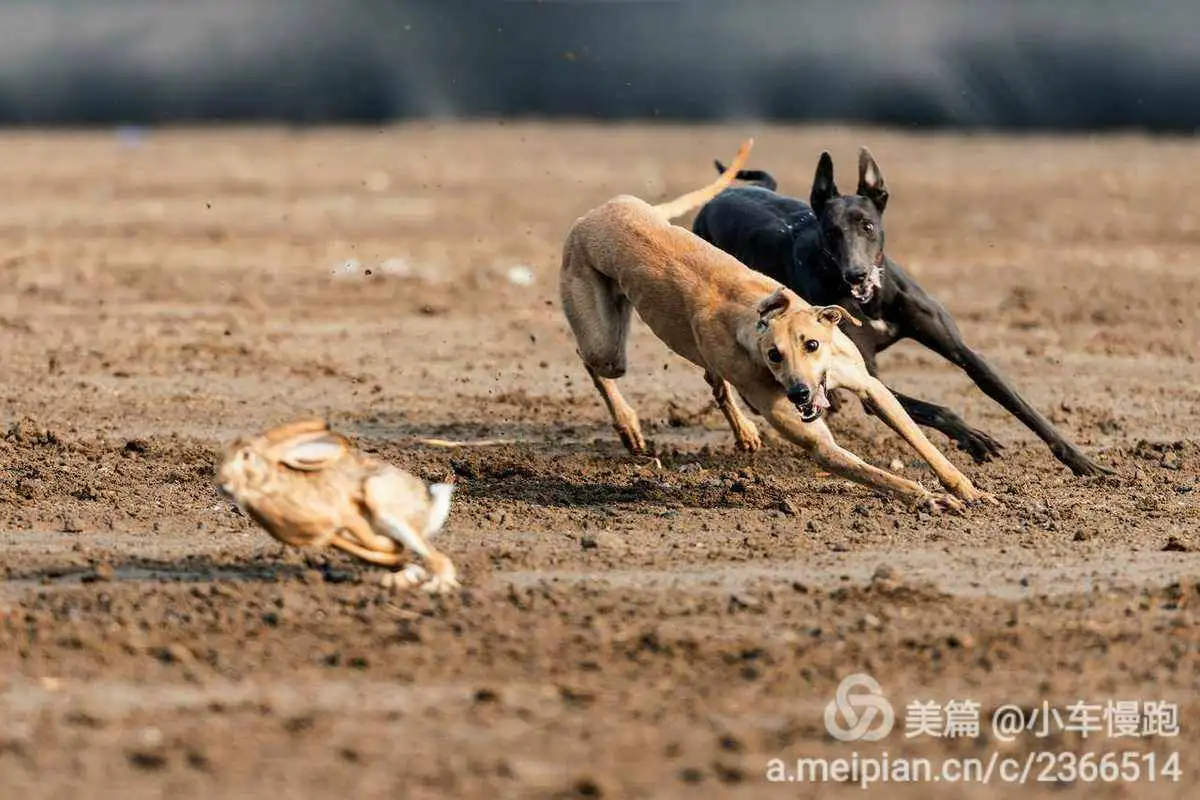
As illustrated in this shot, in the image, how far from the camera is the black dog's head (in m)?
8.40

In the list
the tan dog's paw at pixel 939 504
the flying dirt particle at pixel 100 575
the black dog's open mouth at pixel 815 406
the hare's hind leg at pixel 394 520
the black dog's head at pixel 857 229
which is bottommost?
the flying dirt particle at pixel 100 575

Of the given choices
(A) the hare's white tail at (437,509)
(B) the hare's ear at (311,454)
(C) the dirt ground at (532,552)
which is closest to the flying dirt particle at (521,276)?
(C) the dirt ground at (532,552)

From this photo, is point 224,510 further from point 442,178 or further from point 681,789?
point 442,178

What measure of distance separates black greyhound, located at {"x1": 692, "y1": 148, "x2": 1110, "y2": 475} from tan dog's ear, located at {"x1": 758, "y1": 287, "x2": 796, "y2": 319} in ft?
3.19

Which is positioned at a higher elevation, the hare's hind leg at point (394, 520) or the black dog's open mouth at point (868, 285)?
the black dog's open mouth at point (868, 285)

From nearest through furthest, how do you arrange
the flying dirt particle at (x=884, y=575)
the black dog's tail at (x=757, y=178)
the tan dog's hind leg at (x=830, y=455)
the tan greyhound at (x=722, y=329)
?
the flying dirt particle at (x=884, y=575)
the tan greyhound at (x=722, y=329)
the tan dog's hind leg at (x=830, y=455)
the black dog's tail at (x=757, y=178)

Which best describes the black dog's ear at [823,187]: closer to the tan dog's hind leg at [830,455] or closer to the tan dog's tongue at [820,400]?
the tan dog's hind leg at [830,455]

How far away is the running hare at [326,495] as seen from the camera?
5867 millimetres

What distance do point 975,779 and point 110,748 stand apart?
2194 millimetres

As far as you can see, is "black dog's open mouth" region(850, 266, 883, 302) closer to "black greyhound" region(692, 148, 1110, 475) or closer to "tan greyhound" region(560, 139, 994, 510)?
"black greyhound" region(692, 148, 1110, 475)

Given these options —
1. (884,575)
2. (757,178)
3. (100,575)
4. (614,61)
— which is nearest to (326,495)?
(100,575)

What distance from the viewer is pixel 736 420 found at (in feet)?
30.1

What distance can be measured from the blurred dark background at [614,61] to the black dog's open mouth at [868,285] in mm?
14753

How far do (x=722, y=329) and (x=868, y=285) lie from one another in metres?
0.94
